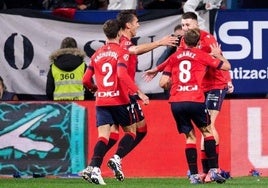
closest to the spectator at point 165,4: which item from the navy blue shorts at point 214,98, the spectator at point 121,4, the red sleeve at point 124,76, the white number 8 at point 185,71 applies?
the spectator at point 121,4

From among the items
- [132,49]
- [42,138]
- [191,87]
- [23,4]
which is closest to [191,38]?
[191,87]

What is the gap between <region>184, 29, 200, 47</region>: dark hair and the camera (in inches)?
711

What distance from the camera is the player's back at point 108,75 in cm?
1820

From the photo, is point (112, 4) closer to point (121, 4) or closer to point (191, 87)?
point (121, 4)

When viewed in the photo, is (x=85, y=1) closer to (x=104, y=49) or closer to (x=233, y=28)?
(x=233, y=28)

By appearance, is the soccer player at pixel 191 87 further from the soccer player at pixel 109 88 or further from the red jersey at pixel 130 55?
the red jersey at pixel 130 55

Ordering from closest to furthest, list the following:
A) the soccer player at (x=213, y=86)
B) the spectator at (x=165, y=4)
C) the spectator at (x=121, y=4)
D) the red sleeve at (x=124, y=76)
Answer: the red sleeve at (x=124, y=76)
the soccer player at (x=213, y=86)
the spectator at (x=121, y=4)
the spectator at (x=165, y=4)

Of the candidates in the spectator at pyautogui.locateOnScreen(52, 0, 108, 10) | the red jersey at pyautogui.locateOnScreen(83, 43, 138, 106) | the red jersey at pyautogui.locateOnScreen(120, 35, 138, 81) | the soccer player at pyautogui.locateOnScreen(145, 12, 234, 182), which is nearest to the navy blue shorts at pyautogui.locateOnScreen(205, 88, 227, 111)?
the soccer player at pyautogui.locateOnScreen(145, 12, 234, 182)

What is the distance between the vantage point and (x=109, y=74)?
1825cm

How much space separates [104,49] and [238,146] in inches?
137

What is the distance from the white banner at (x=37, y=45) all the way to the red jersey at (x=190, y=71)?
3539 millimetres

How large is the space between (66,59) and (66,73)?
0.83 feet

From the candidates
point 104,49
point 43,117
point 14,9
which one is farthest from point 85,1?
point 104,49

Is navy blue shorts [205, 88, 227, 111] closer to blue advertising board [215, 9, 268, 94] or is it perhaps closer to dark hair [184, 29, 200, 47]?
dark hair [184, 29, 200, 47]
